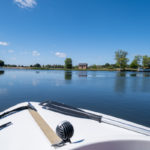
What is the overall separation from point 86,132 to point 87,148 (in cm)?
54

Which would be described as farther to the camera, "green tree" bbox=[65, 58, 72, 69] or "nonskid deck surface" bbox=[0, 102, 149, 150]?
"green tree" bbox=[65, 58, 72, 69]

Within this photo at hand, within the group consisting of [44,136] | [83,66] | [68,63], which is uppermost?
[68,63]

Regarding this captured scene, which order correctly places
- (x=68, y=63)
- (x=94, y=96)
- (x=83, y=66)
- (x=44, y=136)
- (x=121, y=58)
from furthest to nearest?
1. (x=83, y=66)
2. (x=68, y=63)
3. (x=121, y=58)
4. (x=94, y=96)
5. (x=44, y=136)

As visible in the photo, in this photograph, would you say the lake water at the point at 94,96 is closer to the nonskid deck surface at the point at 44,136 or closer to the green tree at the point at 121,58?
the nonskid deck surface at the point at 44,136

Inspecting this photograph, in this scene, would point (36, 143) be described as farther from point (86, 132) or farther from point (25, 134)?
point (86, 132)

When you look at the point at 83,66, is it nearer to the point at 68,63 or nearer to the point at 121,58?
the point at 68,63

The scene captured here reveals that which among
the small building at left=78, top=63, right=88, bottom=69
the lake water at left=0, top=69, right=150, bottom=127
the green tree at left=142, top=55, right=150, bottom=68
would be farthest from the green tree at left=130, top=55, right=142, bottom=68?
the lake water at left=0, top=69, right=150, bottom=127

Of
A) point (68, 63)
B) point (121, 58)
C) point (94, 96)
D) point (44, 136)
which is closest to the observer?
point (44, 136)

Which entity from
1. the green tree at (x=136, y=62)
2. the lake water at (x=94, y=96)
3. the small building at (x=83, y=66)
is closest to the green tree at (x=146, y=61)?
the green tree at (x=136, y=62)

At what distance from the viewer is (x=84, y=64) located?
81.8 metres

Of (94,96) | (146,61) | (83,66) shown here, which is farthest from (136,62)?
(94,96)

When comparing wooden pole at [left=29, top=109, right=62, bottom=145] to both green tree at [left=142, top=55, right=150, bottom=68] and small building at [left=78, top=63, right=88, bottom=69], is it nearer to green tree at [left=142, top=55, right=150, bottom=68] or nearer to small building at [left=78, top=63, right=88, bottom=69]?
green tree at [left=142, top=55, right=150, bottom=68]

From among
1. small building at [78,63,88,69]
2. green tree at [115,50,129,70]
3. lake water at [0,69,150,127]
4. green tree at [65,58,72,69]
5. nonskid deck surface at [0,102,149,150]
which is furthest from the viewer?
small building at [78,63,88,69]

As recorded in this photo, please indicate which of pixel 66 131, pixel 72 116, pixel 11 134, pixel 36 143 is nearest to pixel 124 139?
pixel 66 131
